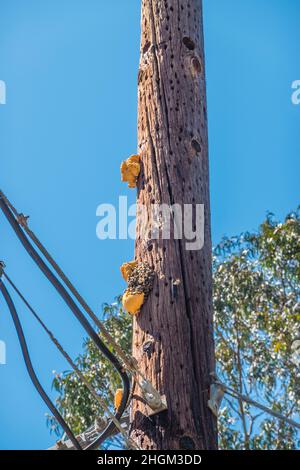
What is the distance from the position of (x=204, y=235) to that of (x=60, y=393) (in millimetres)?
9416

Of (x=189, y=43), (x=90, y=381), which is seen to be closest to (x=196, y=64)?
(x=189, y=43)

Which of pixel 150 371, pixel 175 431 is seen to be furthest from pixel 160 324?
pixel 175 431

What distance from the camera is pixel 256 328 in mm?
15539

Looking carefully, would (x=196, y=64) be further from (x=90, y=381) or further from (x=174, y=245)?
(x=90, y=381)

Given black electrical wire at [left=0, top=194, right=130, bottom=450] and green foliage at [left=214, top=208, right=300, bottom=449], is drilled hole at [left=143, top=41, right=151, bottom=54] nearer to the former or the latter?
black electrical wire at [left=0, top=194, right=130, bottom=450]

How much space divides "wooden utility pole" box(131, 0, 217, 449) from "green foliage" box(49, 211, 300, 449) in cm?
855

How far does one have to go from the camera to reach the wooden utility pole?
5277 millimetres

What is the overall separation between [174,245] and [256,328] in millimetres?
10058

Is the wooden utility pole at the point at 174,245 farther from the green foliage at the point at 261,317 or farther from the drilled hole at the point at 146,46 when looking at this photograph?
the green foliage at the point at 261,317

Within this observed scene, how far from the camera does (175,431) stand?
17.0 ft

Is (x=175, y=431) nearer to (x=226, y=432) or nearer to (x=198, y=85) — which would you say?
(x=198, y=85)

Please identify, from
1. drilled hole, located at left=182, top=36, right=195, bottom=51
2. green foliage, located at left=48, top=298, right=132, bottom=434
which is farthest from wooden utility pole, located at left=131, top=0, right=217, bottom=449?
green foliage, located at left=48, top=298, right=132, bottom=434

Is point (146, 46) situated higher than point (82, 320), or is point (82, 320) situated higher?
point (146, 46)

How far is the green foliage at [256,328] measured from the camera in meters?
14.8
